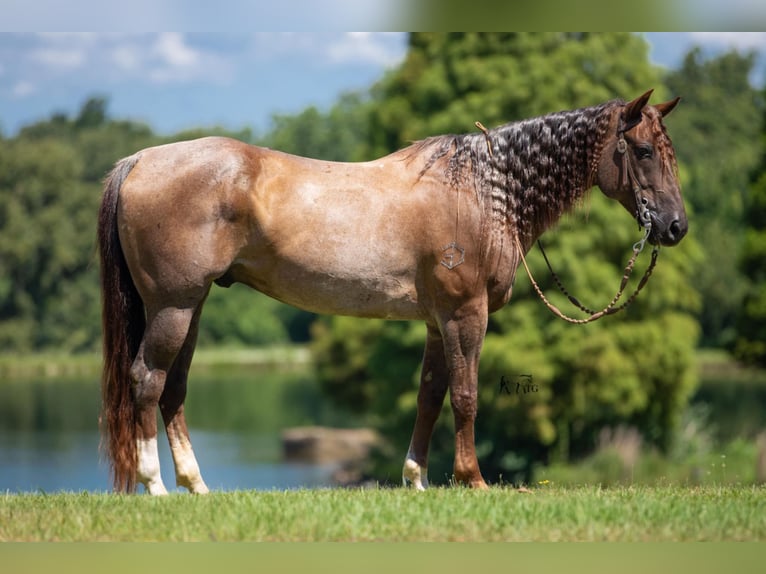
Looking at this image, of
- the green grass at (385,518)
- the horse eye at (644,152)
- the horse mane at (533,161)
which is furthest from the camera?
the horse mane at (533,161)

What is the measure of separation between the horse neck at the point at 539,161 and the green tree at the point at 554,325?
11654mm

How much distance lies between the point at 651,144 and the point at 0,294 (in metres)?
30.2

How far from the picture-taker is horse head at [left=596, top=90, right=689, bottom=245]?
649cm

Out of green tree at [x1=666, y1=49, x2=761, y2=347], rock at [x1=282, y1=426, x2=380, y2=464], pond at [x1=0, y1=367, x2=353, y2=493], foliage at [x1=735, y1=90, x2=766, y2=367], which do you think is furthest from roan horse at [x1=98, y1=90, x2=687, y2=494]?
green tree at [x1=666, y1=49, x2=761, y2=347]

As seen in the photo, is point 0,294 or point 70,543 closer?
point 70,543

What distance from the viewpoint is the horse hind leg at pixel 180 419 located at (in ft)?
21.1

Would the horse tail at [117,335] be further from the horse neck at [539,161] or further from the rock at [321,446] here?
the rock at [321,446]

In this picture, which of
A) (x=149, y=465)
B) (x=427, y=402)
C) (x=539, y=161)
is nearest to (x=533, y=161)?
(x=539, y=161)

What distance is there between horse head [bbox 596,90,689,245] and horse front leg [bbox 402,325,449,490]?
1602 mm

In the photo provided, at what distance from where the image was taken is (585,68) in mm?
20688

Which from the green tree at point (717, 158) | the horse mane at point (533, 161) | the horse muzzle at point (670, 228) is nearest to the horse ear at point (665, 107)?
the horse mane at point (533, 161)

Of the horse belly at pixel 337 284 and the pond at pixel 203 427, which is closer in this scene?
the horse belly at pixel 337 284

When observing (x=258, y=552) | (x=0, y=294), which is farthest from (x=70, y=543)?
(x=0, y=294)
